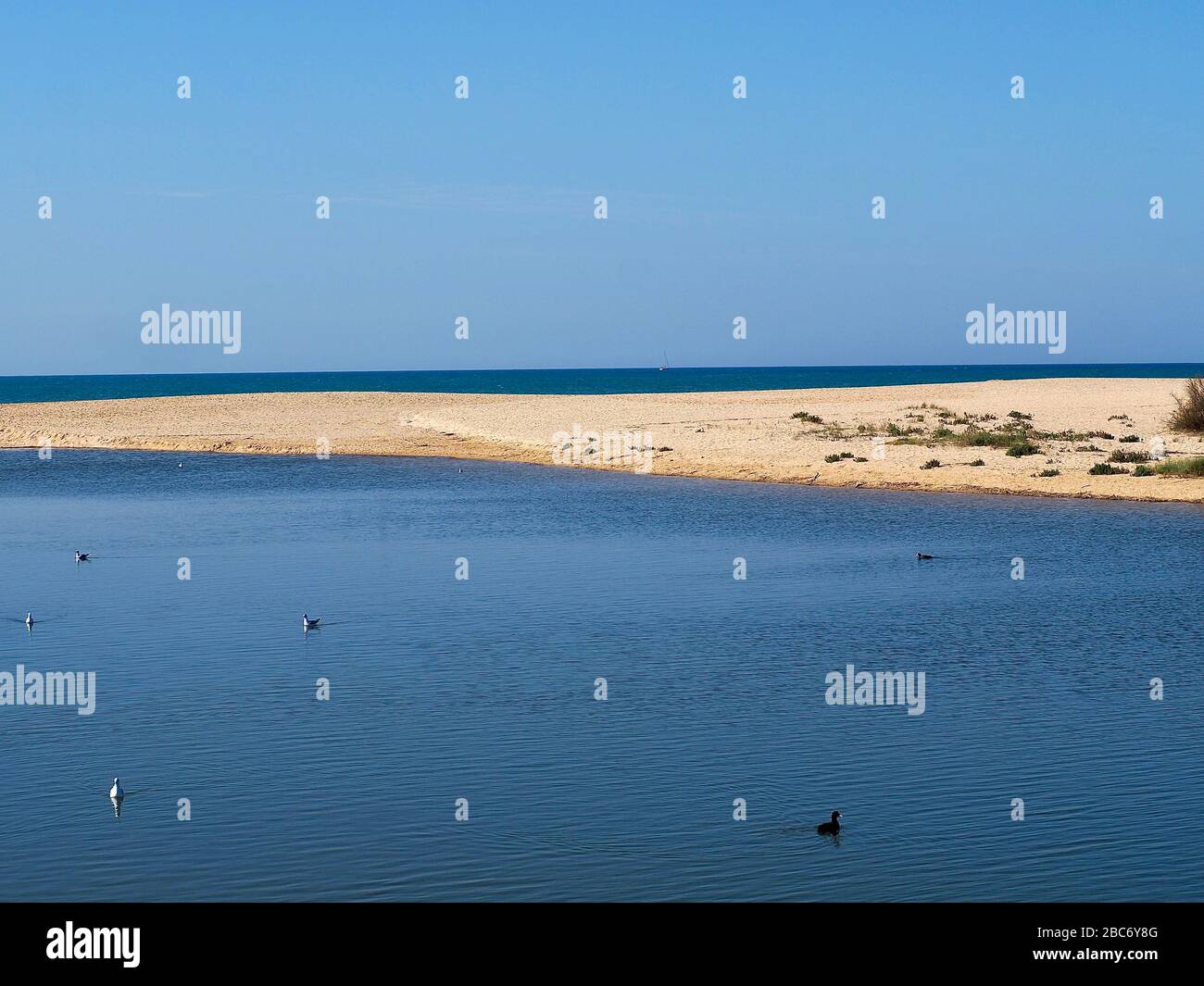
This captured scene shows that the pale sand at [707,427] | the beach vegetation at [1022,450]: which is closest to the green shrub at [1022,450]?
the beach vegetation at [1022,450]

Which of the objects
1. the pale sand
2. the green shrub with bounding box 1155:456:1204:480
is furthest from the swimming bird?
the green shrub with bounding box 1155:456:1204:480

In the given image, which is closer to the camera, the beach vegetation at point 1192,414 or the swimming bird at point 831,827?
the swimming bird at point 831,827

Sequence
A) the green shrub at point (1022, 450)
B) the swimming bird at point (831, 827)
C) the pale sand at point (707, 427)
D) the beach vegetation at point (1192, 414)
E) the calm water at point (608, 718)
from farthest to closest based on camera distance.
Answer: the beach vegetation at point (1192, 414) < the green shrub at point (1022, 450) < the pale sand at point (707, 427) < the swimming bird at point (831, 827) < the calm water at point (608, 718)

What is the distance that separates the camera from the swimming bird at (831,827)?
46.2ft

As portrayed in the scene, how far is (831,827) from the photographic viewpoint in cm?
1412

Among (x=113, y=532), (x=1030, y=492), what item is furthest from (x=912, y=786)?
(x=1030, y=492)

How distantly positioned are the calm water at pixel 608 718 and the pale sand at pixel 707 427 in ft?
35.0

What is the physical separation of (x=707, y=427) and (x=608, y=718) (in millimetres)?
49474

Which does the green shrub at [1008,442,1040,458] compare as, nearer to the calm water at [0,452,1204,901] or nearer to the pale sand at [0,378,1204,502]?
the pale sand at [0,378,1204,502]

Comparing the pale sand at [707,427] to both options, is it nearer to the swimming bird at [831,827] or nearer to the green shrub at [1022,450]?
the green shrub at [1022,450]

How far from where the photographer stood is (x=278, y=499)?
4634 centimetres

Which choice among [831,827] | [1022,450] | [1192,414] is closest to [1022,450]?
[1022,450]

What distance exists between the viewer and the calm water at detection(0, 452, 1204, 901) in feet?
44.0
